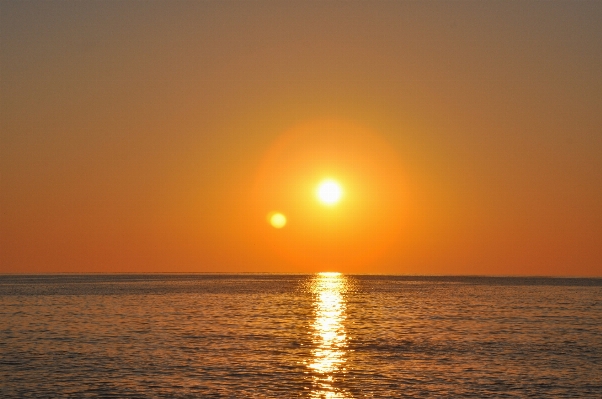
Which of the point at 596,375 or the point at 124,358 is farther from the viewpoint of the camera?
the point at 124,358

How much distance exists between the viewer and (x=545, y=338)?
68125 mm

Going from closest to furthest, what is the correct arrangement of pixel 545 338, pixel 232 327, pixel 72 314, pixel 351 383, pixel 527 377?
1. pixel 351 383
2. pixel 527 377
3. pixel 545 338
4. pixel 232 327
5. pixel 72 314

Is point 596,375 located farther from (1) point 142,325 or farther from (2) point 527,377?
(1) point 142,325

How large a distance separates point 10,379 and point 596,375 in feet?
116

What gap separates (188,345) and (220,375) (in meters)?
16.1

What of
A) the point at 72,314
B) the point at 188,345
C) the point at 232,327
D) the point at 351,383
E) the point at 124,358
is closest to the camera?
the point at 351,383

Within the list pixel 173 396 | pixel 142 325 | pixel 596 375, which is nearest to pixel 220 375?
pixel 173 396

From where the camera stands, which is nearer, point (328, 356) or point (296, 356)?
point (296, 356)

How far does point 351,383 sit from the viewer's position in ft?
141

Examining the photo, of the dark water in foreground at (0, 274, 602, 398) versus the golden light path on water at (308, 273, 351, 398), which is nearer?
the golden light path on water at (308, 273, 351, 398)

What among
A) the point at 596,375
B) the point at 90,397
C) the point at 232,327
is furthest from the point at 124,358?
the point at 596,375

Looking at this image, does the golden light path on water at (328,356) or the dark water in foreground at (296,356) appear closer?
the golden light path on water at (328,356)

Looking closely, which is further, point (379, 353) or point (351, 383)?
point (379, 353)

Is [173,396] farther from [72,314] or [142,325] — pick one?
[72,314]
